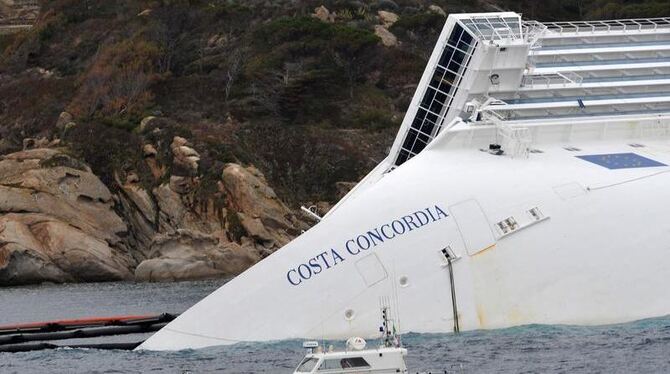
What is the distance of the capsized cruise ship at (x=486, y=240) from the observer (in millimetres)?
49531

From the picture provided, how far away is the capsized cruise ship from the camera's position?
163 ft

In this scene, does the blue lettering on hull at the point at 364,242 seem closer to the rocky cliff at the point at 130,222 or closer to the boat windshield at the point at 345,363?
the boat windshield at the point at 345,363

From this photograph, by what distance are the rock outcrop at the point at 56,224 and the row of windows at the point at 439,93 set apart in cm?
3750

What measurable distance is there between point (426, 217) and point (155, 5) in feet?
277

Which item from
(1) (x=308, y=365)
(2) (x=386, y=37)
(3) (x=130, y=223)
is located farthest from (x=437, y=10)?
(1) (x=308, y=365)

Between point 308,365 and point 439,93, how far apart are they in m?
17.3

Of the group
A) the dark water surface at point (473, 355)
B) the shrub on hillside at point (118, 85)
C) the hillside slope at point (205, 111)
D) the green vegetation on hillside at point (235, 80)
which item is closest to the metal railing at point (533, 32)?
the dark water surface at point (473, 355)

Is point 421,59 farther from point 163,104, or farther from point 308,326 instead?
point 308,326

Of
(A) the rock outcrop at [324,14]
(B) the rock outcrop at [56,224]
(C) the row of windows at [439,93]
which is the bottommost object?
(C) the row of windows at [439,93]

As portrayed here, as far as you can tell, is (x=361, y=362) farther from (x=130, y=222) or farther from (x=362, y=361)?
(x=130, y=222)

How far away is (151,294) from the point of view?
267 ft

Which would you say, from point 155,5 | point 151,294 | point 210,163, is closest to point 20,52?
point 155,5

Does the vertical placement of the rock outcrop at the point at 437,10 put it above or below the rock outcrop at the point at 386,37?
above

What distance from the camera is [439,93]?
57344 mm
